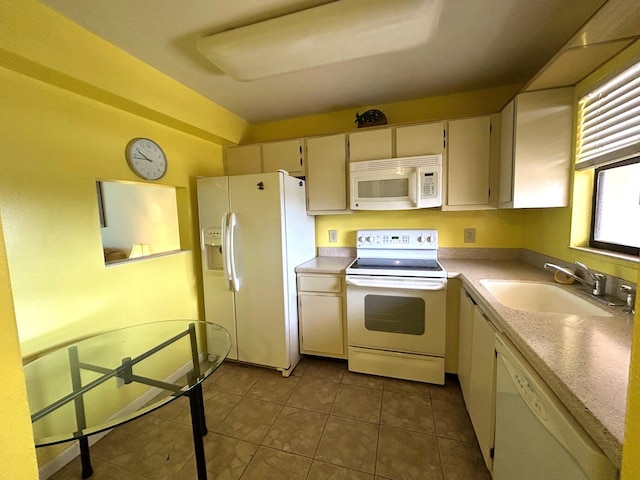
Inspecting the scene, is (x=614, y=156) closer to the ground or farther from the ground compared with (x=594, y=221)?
farther from the ground

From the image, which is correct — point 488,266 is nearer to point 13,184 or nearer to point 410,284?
point 410,284

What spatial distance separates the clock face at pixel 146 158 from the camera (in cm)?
183

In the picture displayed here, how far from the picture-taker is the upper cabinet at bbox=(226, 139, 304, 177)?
2.45m

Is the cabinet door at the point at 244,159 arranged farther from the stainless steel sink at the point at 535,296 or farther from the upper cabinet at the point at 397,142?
the stainless steel sink at the point at 535,296

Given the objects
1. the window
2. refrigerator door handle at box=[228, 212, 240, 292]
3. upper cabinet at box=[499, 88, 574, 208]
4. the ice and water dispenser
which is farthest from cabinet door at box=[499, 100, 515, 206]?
the ice and water dispenser

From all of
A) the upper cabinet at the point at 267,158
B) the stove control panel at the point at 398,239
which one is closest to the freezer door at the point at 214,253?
the upper cabinet at the point at 267,158

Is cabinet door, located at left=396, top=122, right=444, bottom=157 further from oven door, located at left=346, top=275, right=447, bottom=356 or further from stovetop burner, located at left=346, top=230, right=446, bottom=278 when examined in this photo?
oven door, located at left=346, top=275, right=447, bottom=356

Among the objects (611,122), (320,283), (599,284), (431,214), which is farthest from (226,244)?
(611,122)

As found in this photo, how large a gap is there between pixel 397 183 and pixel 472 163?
0.59 metres

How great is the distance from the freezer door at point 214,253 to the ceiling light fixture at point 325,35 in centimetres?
94

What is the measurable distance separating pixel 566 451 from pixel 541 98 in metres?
1.87

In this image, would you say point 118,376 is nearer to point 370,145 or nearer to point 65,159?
point 65,159

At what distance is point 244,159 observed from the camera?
2.62 metres

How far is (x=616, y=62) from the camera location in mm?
1270
